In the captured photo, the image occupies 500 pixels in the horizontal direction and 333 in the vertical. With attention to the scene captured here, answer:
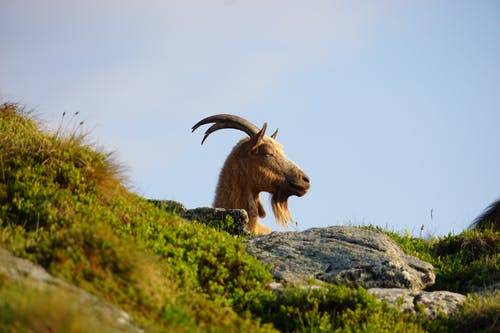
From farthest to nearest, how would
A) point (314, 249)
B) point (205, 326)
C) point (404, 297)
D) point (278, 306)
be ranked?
point (314, 249) → point (404, 297) → point (278, 306) → point (205, 326)

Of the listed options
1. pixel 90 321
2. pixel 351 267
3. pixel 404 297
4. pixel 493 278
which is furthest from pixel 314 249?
pixel 90 321

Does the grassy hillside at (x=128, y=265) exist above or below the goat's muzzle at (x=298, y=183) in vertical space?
below

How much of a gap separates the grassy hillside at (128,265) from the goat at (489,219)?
2.67 m

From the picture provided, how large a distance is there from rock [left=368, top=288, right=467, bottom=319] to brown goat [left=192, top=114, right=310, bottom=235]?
5.33 meters

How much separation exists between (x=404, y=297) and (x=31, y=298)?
14.0 ft

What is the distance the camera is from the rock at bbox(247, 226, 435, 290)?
7.55m

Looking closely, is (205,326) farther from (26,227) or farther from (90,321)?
(26,227)

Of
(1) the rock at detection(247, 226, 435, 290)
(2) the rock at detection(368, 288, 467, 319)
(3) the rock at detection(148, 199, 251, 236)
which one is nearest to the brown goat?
(3) the rock at detection(148, 199, 251, 236)

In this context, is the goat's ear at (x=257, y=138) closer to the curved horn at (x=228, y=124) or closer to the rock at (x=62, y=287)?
the curved horn at (x=228, y=124)

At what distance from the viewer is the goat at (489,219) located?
11.2 metres

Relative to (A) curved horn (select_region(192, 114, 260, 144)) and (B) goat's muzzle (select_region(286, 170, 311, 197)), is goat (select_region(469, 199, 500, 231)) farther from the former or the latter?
(A) curved horn (select_region(192, 114, 260, 144))

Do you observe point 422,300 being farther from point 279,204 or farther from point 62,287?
point 279,204

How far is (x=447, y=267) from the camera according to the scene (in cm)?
871

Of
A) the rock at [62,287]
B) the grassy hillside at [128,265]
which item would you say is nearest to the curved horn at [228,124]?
the grassy hillside at [128,265]
